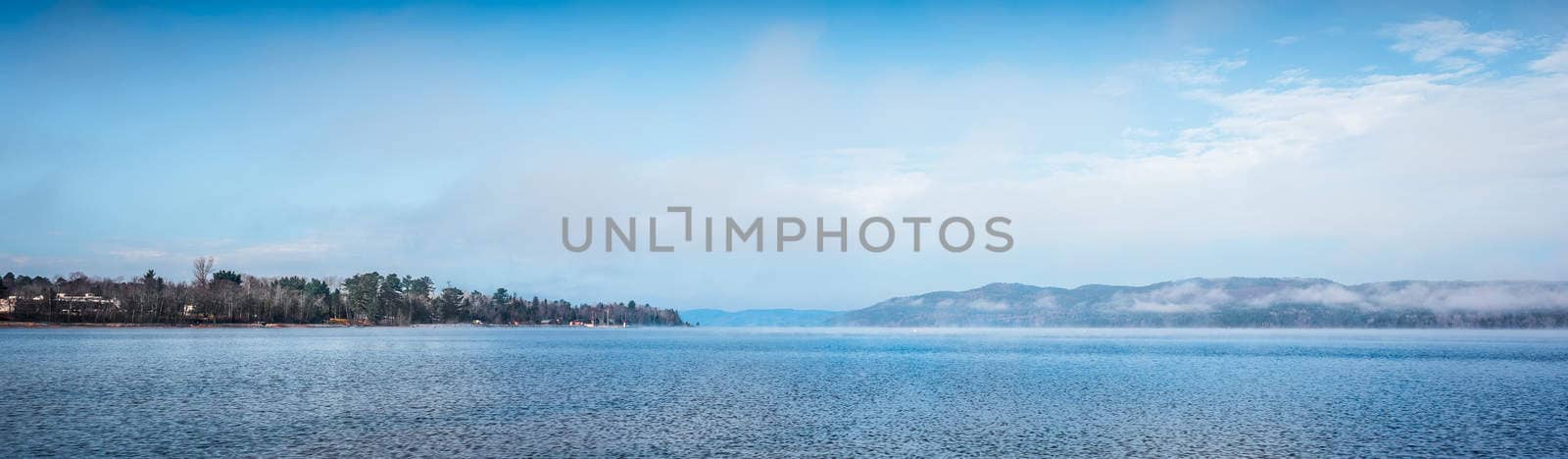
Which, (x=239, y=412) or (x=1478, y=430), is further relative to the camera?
(x=239, y=412)

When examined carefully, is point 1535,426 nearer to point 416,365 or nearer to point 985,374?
point 985,374

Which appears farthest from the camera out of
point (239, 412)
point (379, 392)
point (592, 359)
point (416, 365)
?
point (592, 359)

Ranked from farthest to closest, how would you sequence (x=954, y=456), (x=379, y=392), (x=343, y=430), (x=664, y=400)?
(x=379, y=392) → (x=664, y=400) → (x=343, y=430) → (x=954, y=456)

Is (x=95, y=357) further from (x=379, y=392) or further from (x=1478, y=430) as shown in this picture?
(x=1478, y=430)

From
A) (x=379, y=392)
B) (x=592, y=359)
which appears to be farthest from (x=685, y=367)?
(x=379, y=392)

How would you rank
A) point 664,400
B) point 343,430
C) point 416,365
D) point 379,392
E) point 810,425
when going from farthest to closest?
1. point 416,365
2. point 379,392
3. point 664,400
4. point 810,425
5. point 343,430

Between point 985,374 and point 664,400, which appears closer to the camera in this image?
point 664,400

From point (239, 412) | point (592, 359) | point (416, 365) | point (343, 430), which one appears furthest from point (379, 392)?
point (592, 359)

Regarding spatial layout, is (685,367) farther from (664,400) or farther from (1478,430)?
(1478,430)

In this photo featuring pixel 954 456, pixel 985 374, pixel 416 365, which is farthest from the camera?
pixel 416 365
